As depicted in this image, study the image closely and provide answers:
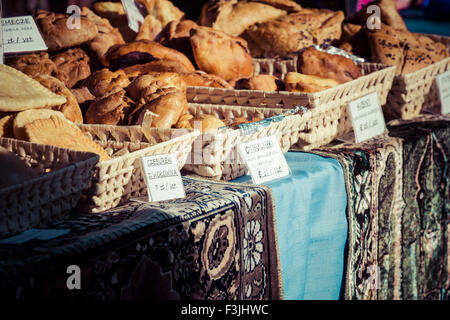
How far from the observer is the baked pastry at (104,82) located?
1.99 m

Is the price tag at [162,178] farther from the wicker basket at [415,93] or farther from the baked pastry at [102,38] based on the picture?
the wicker basket at [415,93]

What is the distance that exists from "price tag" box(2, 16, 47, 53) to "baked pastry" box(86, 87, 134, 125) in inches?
14.9

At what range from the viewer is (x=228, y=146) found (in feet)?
5.52

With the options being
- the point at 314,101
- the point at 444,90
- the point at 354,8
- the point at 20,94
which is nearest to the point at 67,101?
the point at 20,94

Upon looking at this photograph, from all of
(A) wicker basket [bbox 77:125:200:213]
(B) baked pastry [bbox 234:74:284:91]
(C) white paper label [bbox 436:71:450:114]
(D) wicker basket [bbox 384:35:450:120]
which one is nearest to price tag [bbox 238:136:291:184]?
(A) wicker basket [bbox 77:125:200:213]

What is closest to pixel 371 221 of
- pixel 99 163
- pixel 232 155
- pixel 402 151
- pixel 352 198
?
pixel 352 198

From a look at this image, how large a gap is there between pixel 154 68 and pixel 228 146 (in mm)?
Result: 645

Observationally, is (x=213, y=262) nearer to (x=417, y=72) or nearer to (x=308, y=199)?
(x=308, y=199)

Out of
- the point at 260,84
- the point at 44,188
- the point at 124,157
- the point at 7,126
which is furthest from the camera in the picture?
the point at 260,84

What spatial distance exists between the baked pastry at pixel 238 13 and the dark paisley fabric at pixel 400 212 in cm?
93

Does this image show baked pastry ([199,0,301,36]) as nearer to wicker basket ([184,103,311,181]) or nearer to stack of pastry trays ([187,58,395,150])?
stack of pastry trays ([187,58,395,150])

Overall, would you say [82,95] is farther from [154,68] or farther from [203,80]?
[203,80]

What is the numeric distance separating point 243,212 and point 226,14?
1563mm

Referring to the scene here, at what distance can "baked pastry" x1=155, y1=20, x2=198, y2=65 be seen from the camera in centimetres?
246
